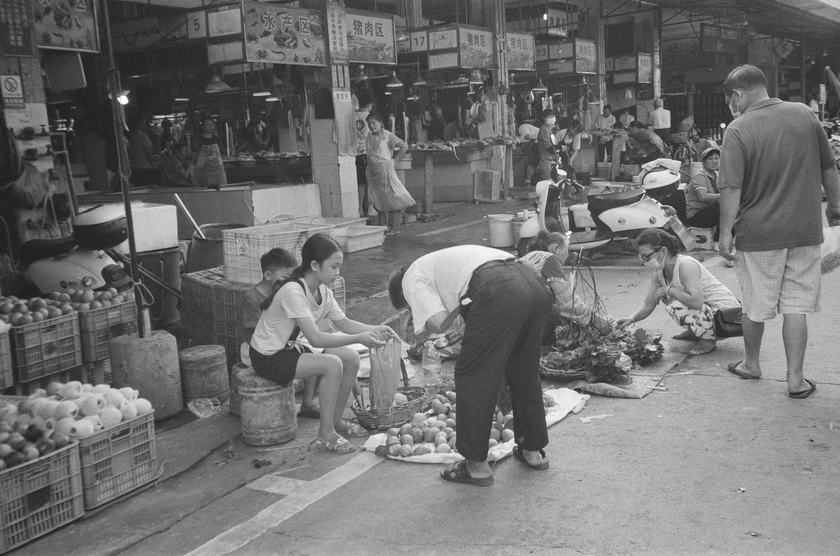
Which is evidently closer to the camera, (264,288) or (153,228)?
(264,288)

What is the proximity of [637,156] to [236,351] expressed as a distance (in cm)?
1796

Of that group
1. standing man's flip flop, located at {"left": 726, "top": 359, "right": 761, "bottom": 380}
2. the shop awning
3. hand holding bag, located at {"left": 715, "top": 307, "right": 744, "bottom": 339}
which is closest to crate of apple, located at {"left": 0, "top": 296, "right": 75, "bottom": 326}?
standing man's flip flop, located at {"left": 726, "top": 359, "right": 761, "bottom": 380}

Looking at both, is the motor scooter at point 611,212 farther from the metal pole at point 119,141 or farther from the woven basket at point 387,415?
the metal pole at point 119,141

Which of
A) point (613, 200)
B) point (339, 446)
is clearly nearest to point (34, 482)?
point (339, 446)

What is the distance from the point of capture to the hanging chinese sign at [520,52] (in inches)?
719

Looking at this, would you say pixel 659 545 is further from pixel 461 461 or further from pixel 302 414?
pixel 302 414

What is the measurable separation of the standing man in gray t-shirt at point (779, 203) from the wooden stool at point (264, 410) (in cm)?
309

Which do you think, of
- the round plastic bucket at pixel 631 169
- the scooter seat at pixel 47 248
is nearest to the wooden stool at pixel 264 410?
the scooter seat at pixel 47 248

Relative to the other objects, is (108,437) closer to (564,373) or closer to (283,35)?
(564,373)

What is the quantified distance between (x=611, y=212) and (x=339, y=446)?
6563 mm

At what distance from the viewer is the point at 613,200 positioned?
10.5m

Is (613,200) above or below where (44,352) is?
above

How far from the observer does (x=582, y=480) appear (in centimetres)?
437

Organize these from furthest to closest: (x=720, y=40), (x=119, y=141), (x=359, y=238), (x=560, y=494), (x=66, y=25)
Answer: (x=720, y=40) < (x=359, y=238) < (x=66, y=25) < (x=119, y=141) < (x=560, y=494)
